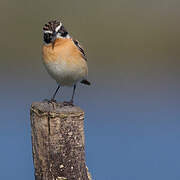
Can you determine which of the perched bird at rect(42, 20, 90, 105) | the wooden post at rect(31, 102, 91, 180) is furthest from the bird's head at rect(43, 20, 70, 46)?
the wooden post at rect(31, 102, 91, 180)

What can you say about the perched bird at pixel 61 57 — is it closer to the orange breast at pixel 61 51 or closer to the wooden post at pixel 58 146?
the orange breast at pixel 61 51

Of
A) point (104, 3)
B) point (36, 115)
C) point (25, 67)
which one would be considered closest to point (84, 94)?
point (25, 67)

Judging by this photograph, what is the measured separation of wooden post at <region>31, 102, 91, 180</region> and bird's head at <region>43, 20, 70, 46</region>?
204cm

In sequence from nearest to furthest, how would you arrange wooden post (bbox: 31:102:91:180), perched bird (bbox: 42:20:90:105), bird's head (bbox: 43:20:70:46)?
wooden post (bbox: 31:102:91:180)
bird's head (bbox: 43:20:70:46)
perched bird (bbox: 42:20:90:105)

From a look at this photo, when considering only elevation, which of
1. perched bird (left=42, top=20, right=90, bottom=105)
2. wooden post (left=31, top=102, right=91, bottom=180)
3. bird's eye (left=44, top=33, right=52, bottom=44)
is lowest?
wooden post (left=31, top=102, right=91, bottom=180)

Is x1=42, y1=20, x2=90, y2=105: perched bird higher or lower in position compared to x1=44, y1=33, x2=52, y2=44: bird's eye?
lower

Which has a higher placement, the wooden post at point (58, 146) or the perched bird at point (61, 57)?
the perched bird at point (61, 57)

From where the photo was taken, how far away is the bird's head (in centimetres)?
807

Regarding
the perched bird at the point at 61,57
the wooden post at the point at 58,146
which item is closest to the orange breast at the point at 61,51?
the perched bird at the point at 61,57

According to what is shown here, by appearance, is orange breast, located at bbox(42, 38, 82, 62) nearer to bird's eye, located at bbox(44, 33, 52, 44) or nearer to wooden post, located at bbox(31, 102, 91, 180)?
bird's eye, located at bbox(44, 33, 52, 44)

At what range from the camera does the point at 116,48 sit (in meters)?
15.2

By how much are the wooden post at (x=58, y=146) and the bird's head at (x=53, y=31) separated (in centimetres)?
204

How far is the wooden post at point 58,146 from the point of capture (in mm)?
6020

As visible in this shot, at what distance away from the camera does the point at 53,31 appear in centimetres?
809
